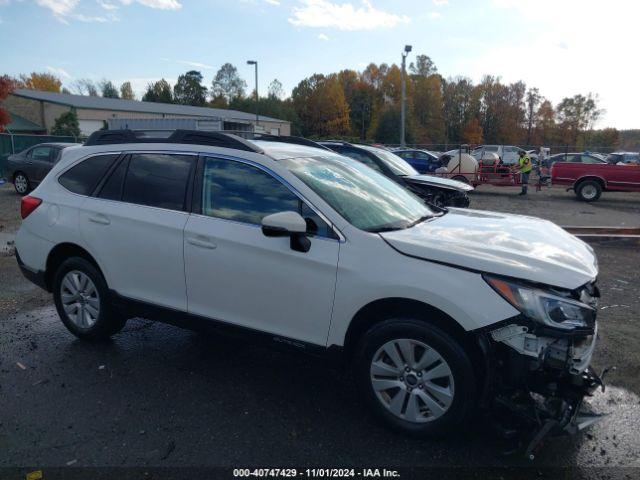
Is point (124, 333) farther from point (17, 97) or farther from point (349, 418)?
point (17, 97)

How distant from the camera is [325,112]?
268 ft

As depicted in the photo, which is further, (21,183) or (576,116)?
(576,116)

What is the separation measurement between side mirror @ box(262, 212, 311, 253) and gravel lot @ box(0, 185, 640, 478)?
83 cm

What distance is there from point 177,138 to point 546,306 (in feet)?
10.0

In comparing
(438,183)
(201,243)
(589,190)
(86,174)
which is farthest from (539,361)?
(589,190)

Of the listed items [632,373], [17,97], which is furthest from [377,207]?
[17,97]

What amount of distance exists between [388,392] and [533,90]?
87043mm

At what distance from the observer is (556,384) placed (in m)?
2.91

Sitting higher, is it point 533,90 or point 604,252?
point 533,90

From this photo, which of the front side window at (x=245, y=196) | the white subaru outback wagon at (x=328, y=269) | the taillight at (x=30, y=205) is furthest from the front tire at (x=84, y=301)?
the front side window at (x=245, y=196)

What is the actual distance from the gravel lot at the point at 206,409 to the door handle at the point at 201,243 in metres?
1.05

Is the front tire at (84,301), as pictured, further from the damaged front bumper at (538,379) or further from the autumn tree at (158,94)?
the autumn tree at (158,94)

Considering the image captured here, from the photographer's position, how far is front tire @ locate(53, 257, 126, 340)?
178 inches

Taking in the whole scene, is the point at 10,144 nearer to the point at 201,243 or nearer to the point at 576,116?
the point at 201,243
